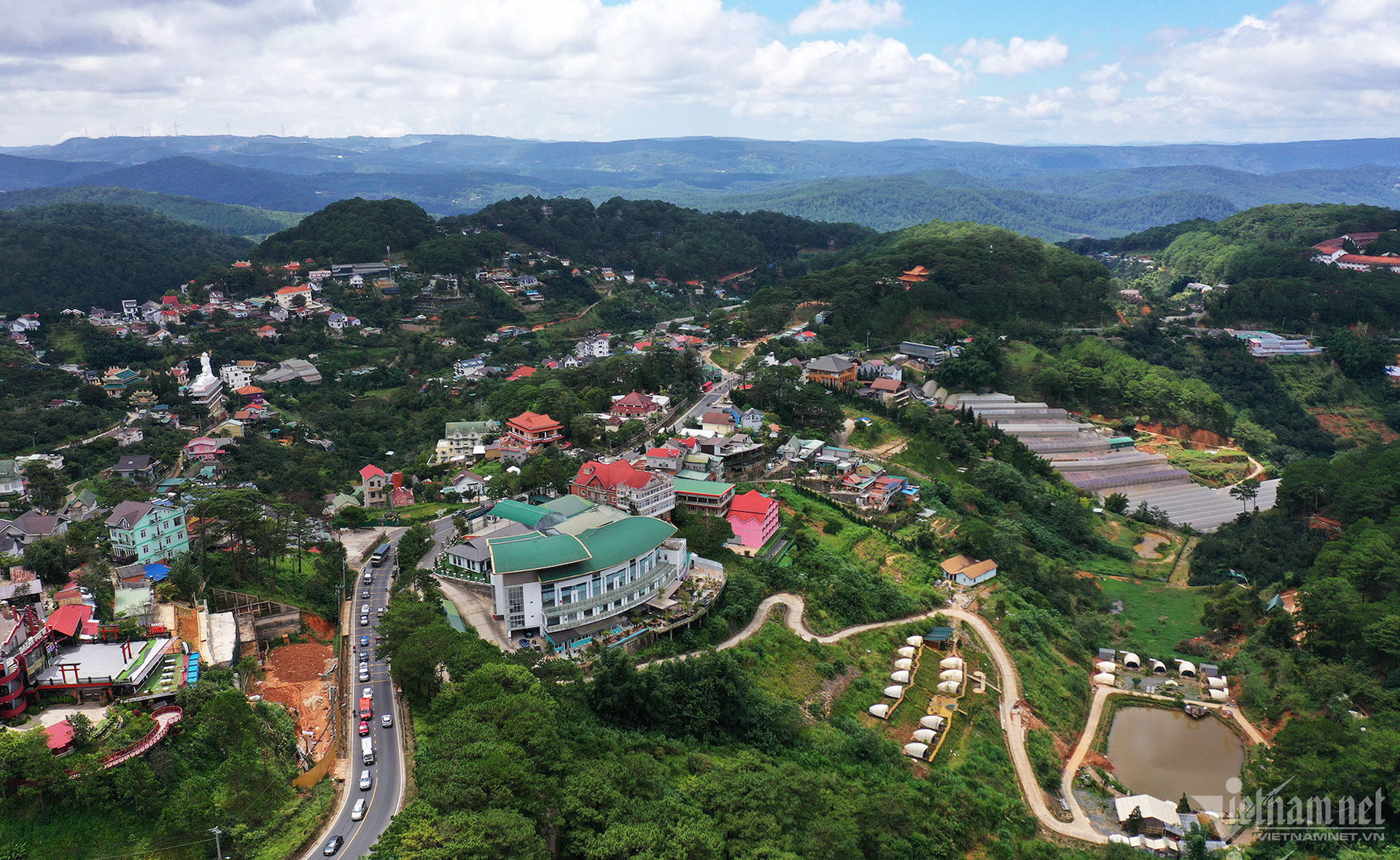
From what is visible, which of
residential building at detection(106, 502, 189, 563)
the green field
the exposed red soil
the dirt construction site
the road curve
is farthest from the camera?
the exposed red soil

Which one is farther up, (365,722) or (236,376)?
(236,376)

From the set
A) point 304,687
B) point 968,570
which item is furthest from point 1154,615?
point 304,687

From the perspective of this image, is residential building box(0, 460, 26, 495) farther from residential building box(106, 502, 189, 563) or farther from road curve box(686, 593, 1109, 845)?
road curve box(686, 593, 1109, 845)

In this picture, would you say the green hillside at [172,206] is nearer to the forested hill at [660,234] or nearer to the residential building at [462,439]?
the forested hill at [660,234]

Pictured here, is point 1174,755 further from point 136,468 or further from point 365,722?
point 136,468

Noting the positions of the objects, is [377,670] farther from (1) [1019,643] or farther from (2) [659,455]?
(1) [1019,643]

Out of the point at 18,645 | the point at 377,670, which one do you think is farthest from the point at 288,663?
the point at 18,645

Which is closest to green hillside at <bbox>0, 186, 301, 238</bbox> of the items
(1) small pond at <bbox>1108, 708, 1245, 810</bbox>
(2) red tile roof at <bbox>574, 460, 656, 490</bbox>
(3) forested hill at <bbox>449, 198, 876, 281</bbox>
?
(3) forested hill at <bbox>449, 198, 876, 281</bbox>

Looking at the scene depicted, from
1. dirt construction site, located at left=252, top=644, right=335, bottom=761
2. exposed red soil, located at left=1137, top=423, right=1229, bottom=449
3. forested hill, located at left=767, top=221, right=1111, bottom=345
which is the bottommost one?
exposed red soil, located at left=1137, top=423, right=1229, bottom=449
